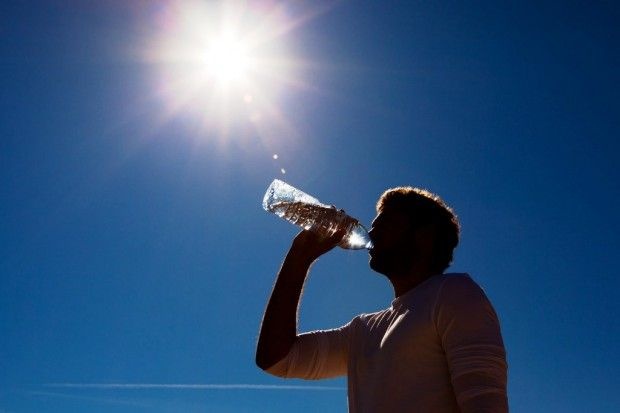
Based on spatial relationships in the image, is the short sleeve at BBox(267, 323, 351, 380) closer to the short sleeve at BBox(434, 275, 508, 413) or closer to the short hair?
the short hair

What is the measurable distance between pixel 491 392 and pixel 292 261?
1.49 meters

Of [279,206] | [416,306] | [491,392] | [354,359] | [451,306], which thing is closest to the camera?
[491,392]

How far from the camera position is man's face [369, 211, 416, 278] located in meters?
3.04

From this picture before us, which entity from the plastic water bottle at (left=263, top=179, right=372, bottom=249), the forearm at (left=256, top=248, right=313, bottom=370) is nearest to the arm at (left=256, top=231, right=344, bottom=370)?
the forearm at (left=256, top=248, right=313, bottom=370)

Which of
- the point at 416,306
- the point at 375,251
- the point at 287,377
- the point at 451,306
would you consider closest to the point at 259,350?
the point at 287,377

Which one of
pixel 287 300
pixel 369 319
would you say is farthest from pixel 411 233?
pixel 287 300

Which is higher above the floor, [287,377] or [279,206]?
[279,206]

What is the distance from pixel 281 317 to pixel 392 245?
2.31 ft

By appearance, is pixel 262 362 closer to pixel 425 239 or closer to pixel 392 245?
pixel 392 245

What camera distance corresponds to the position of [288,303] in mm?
3174

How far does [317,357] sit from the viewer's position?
3119 mm

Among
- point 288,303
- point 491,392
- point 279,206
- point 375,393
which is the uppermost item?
point 279,206

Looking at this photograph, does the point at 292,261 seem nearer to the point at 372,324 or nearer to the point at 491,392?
the point at 372,324

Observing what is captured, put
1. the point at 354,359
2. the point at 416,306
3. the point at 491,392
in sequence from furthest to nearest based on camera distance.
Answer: the point at 354,359, the point at 416,306, the point at 491,392
